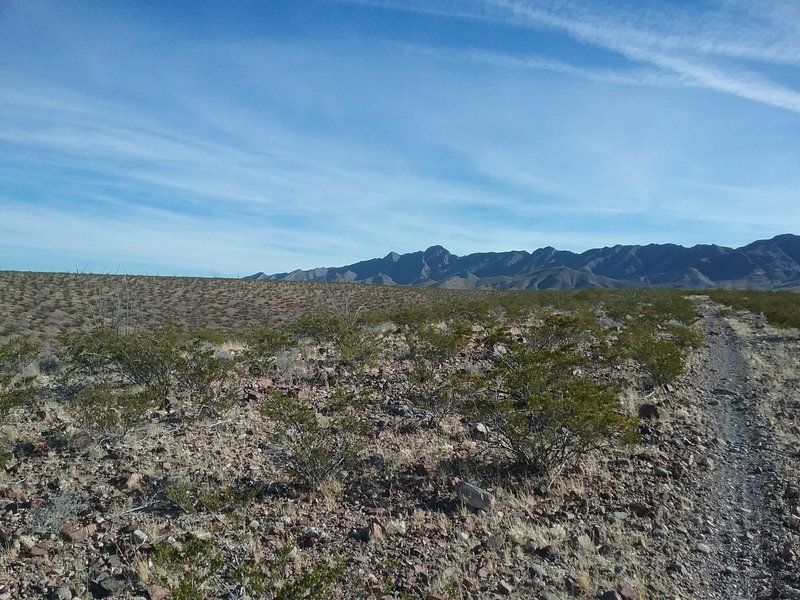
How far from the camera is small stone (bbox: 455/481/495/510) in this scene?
20.5 ft

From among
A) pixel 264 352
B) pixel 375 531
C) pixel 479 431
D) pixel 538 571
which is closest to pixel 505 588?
pixel 538 571

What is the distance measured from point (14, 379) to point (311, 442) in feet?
26.4

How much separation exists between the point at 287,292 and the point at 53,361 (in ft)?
112

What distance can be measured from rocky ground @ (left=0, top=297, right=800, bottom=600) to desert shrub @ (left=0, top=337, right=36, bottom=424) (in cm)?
39

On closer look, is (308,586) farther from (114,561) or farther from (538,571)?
(538,571)

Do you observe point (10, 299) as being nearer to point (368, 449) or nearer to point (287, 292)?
point (287, 292)

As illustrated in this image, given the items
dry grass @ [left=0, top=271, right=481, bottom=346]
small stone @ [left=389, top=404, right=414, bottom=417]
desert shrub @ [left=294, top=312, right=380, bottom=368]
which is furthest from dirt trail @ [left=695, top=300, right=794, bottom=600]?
dry grass @ [left=0, top=271, right=481, bottom=346]

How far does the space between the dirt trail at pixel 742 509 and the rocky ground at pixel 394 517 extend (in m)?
0.02

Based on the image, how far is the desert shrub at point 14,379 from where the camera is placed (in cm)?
773

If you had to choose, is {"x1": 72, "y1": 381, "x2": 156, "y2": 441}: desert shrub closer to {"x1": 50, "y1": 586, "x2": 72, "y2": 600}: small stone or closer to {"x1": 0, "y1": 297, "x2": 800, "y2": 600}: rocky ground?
{"x1": 0, "y1": 297, "x2": 800, "y2": 600}: rocky ground

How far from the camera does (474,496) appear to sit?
20.7 ft

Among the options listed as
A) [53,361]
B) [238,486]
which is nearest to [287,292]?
[53,361]

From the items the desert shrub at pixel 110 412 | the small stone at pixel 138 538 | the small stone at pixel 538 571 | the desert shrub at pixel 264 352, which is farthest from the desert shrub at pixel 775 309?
the small stone at pixel 138 538

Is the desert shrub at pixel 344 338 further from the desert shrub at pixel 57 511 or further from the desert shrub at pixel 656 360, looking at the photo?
the desert shrub at pixel 57 511
